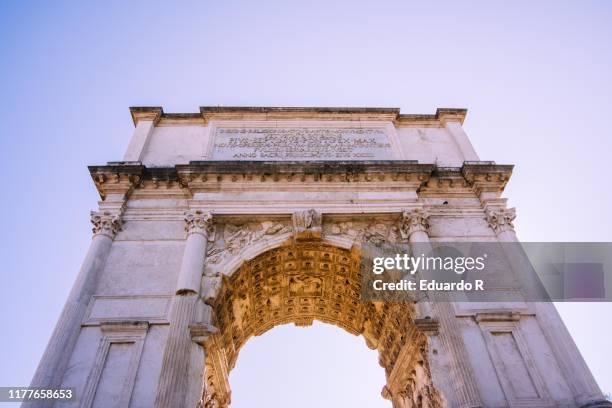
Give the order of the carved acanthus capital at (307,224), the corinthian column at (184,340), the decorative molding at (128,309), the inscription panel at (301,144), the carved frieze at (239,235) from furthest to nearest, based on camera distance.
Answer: the inscription panel at (301,144), the carved acanthus capital at (307,224), the carved frieze at (239,235), the decorative molding at (128,309), the corinthian column at (184,340)

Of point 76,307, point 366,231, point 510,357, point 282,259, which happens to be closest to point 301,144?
point 366,231

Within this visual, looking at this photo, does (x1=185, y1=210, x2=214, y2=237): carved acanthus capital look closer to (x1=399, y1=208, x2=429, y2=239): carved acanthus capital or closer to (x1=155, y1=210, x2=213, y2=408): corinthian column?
(x1=155, y1=210, x2=213, y2=408): corinthian column

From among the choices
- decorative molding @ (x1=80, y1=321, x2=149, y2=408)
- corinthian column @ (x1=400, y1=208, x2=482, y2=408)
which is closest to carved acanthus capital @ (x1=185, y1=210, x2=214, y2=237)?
decorative molding @ (x1=80, y1=321, x2=149, y2=408)

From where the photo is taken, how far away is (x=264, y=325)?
13867 mm

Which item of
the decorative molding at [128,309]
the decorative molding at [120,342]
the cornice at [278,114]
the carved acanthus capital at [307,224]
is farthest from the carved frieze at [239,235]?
the cornice at [278,114]

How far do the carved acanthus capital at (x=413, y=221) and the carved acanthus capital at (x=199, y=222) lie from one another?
4806mm

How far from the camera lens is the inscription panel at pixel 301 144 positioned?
13.1 meters

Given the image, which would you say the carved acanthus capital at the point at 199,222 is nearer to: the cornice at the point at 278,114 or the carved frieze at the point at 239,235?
the carved frieze at the point at 239,235

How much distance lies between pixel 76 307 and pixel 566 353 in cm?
1018

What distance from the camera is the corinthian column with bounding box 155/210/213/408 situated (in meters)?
8.26

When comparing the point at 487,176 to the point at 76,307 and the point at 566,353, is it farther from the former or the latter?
the point at 76,307

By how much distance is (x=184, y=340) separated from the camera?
29.3ft

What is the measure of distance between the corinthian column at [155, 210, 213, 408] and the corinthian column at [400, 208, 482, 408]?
475cm

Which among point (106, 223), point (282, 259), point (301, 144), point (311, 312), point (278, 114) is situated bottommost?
point (282, 259)
